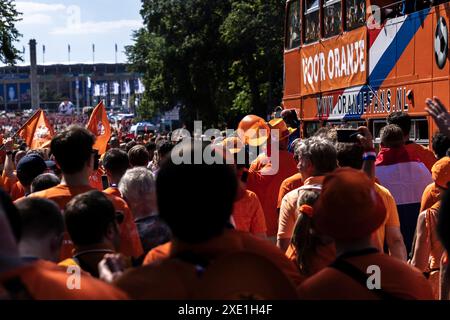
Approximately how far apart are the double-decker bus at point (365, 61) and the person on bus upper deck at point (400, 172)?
2936 mm

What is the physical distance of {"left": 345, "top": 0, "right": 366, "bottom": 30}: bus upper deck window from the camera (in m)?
13.7

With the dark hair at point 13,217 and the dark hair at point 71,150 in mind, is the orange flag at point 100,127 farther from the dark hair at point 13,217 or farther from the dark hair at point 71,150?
the dark hair at point 13,217

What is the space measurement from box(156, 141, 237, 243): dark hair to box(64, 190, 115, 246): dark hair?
4.11 ft

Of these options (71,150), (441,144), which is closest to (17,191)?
(71,150)

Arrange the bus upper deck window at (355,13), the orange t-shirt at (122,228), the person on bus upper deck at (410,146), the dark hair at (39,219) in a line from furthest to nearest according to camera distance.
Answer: the bus upper deck window at (355,13)
the person on bus upper deck at (410,146)
the orange t-shirt at (122,228)
the dark hair at (39,219)

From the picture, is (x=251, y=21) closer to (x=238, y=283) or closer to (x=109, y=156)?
(x=109, y=156)

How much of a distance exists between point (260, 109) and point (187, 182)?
141ft

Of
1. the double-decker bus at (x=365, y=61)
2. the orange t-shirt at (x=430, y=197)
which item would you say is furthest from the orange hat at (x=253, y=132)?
the double-decker bus at (x=365, y=61)

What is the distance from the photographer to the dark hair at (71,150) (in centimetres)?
539

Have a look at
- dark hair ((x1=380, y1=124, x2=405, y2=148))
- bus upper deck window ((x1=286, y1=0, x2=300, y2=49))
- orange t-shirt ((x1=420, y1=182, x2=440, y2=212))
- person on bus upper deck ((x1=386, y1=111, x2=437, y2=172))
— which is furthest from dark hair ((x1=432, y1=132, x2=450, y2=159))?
bus upper deck window ((x1=286, y1=0, x2=300, y2=49))

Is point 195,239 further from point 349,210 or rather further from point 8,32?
point 8,32

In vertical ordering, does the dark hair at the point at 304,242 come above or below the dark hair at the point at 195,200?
below

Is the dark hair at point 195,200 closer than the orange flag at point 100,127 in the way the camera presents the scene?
Yes

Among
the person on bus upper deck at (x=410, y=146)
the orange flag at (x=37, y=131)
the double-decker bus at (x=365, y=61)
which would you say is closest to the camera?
the person on bus upper deck at (x=410, y=146)
